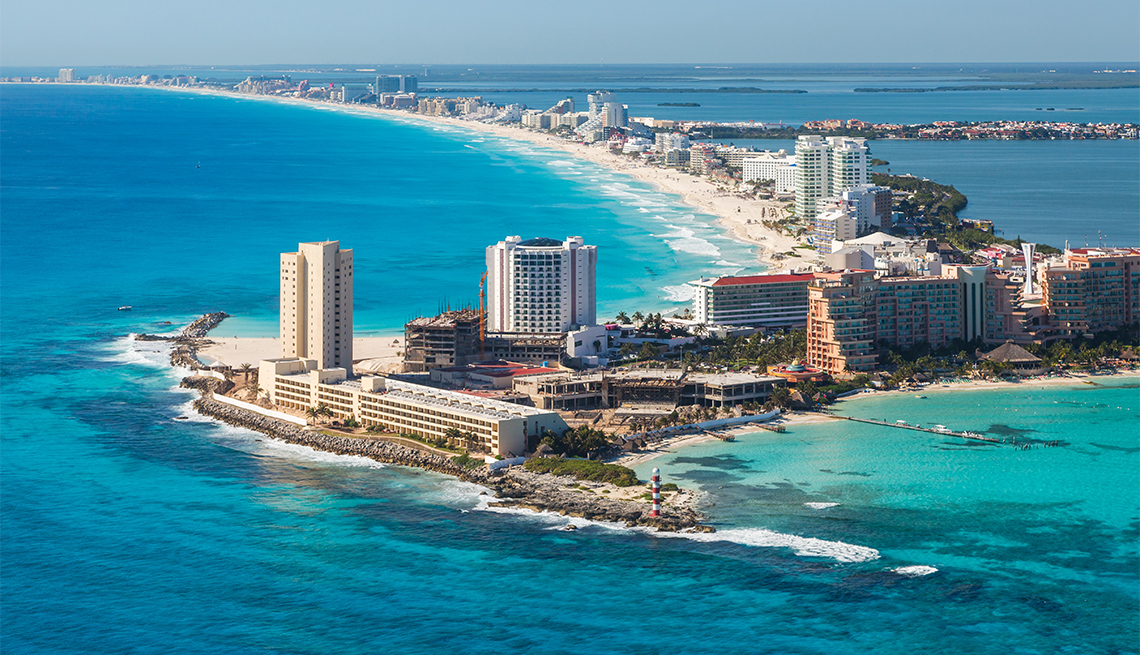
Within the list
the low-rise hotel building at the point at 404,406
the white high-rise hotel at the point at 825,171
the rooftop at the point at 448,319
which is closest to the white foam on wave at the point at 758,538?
the low-rise hotel building at the point at 404,406

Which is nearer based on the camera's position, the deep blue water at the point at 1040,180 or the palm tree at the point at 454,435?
the palm tree at the point at 454,435

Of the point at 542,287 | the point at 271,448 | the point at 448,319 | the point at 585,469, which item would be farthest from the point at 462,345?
the point at 585,469

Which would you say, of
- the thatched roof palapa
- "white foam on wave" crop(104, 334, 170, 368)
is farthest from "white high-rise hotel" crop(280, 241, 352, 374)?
the thatched roof palapa

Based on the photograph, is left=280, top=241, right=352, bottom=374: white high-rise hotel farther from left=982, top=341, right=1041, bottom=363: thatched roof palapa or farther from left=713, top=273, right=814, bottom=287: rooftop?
left=982, top=341, right=1041, bottom=363: thatched roof palapa

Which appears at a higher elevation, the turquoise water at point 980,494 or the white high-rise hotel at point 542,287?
the white high-rise hotel at point 542,287

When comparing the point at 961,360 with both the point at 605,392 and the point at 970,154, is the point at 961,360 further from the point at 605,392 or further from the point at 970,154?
the point at 970,154

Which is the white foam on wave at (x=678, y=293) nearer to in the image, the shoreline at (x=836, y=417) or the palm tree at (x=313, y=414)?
the shoreline at (x=836, y=417)

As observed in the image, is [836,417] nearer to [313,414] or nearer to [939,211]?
[313,414]
